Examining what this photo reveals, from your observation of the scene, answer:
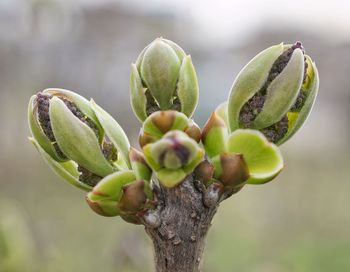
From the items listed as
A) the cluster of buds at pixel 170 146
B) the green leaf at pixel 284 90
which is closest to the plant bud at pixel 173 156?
the cluster of buds at pixel 170 146

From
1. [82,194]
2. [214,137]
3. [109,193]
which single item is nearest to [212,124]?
[214,137]

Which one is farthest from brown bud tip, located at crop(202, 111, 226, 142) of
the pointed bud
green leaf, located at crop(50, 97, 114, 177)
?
green leaf, located at crop(50, 97, 114, 177)

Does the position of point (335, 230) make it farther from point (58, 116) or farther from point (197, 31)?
point (197, 31)

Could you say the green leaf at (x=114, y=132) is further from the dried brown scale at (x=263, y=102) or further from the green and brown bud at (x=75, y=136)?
the dried brown scale at (x=263, y=102)

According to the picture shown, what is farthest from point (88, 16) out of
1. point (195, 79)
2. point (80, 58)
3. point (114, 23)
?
point (195, 79)

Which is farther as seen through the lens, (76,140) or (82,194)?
(82,194)

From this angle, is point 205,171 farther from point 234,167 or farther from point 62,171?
point 62,171
